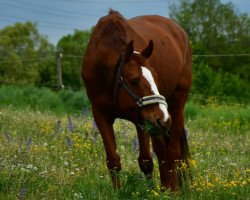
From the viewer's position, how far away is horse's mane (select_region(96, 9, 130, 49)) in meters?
5.69

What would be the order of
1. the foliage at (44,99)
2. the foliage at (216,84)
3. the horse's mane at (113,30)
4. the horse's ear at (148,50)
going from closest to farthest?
the horse's ear at (148,50) → the horse's mane at (113,30) → the foliage at (44,99) → the foliage at (216,84)

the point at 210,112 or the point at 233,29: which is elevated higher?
the point at 233,29

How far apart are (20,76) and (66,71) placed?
7.92 meters

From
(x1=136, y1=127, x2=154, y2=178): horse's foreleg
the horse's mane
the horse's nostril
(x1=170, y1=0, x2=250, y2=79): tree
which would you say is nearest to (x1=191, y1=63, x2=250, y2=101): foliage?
(x1=170, y1=0, x2=250, y2=79): tree

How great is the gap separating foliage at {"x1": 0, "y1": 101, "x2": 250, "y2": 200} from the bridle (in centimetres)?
70

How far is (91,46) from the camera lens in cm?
597

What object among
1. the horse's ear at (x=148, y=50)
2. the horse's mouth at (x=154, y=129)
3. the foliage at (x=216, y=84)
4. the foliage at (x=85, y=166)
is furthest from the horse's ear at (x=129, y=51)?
the foliage at (x=216, y=84)

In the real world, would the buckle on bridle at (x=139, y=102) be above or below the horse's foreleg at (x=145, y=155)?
above

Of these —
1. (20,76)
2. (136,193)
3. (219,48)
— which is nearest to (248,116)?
(136,193)

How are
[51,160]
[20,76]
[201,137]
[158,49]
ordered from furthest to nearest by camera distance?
[20,76]
[201,137]
[51,160]
[158,49]

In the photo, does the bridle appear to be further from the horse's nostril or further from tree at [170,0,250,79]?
tree at [170,0,250,79]

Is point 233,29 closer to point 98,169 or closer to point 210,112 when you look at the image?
point 210,112

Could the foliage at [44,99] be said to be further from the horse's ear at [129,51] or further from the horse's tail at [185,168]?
the horse's ear at [129,51]

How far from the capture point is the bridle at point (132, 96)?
5020mm
